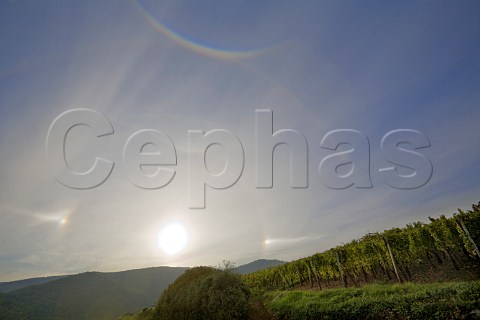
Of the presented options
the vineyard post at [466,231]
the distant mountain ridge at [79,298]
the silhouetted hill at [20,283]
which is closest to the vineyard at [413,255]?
the vineyard post at [466,231]

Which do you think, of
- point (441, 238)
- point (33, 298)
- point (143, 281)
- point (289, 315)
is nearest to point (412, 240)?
point (441, 238)

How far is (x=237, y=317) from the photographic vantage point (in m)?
13.8

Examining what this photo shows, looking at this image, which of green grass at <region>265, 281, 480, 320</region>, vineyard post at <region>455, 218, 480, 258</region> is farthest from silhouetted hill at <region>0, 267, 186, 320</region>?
vineyard post at <region>455, 218, 480, 258</region>

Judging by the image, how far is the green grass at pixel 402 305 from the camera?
10.9m

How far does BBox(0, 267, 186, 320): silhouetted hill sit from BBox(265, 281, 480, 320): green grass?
81.1 meters

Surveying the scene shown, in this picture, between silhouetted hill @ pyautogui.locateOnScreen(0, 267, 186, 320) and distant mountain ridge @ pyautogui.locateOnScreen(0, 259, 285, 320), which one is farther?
distant mountain ridge @ pyautogui.locateOnScreen(0, 259, 285, 320)

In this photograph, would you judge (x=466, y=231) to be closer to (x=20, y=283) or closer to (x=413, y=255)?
(x=413, y=255)

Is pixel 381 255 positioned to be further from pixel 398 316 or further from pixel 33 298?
pixel 33 298

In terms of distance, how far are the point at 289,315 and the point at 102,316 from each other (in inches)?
4506

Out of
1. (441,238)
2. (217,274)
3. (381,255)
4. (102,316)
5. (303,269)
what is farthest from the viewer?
(102,316)

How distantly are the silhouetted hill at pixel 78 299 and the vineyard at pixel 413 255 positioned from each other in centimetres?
6702

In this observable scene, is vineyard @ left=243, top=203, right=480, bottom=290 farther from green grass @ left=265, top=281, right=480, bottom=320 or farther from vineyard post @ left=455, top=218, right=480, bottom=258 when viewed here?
green grass @ left=265, top=281, right=480, bottom=320

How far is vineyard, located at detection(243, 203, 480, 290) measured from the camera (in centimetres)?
2436

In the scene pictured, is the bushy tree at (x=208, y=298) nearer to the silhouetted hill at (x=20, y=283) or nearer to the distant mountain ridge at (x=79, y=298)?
the distant mountain ridge at (x=79, y=298)
